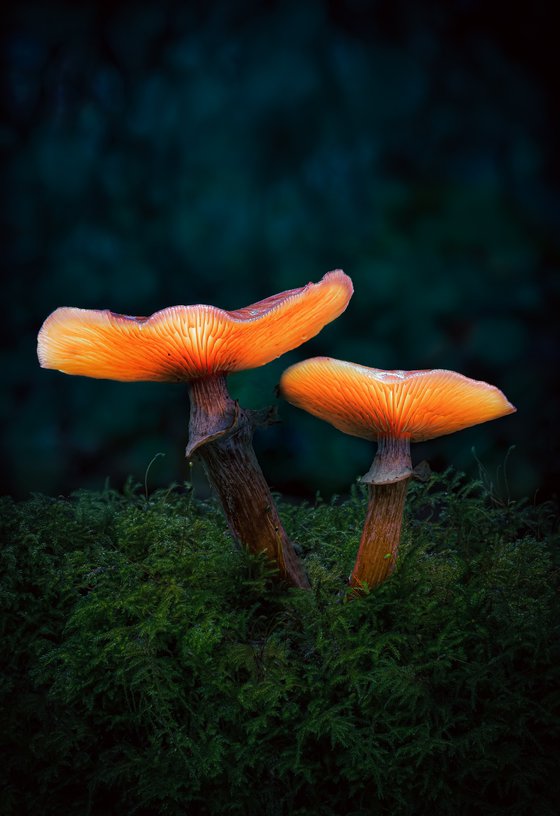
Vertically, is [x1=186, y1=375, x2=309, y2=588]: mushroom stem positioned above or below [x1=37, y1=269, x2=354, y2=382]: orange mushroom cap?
below

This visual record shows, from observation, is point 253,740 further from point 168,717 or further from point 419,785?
point 419,785

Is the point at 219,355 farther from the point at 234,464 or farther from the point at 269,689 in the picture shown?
the point at 269,689

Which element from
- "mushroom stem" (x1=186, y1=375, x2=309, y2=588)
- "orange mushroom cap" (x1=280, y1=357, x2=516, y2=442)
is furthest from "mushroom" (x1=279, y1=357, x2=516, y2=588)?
"mushroom stem" (x1=186, y1=375, x2=309, y2=588)

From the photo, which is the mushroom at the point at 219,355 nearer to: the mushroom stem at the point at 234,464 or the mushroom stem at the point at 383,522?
the mushroom stem at the point at 234,464

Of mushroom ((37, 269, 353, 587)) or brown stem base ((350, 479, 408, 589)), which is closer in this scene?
mushroom ((37, 269, 353, 587))

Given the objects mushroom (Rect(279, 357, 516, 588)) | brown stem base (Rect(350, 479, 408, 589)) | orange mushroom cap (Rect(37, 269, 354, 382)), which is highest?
orange mushroom cap (Rect(37, 269, 354, 382))

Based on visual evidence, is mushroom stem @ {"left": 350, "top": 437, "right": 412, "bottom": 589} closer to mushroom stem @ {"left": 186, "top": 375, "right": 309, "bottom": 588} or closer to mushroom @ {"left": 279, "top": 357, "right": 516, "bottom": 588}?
mushroom @ {"left": 279, "top": 357, "right": 516, "bottom": 588}

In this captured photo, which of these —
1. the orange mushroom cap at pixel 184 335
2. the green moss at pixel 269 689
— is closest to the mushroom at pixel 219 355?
the orange mushroom cap at pixel 184 335
